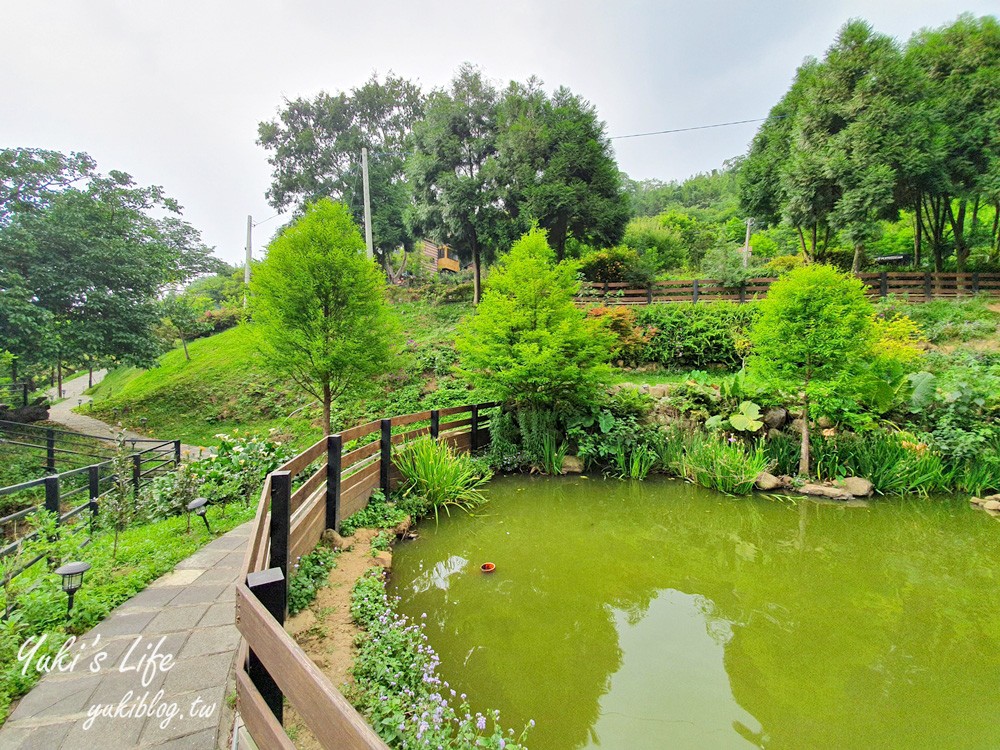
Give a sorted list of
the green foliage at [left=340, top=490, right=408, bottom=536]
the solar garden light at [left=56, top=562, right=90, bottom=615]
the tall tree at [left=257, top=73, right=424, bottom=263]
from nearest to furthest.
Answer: the solar garden light at [left=56, top=562, right=90, bottom=615]
the green foliage at [left=340, top=490, right=408, bottom=536]
the tall tree at [left=257, top=73, right=424, bottom=263]

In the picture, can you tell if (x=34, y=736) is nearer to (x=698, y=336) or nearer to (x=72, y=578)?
(x=72, y=578)

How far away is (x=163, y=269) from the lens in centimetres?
1410

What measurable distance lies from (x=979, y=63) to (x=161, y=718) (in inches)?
852

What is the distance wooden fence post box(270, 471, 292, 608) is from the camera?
9.73 ft

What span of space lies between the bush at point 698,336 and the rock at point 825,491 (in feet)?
17.9

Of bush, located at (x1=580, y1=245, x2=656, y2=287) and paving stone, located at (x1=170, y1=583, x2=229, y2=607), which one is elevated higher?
bush, located at (x1=580, y1=245, x2=656, y2=287)

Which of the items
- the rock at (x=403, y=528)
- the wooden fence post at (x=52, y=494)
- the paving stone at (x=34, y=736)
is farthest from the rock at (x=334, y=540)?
the paving stone at (x=34, y=736)

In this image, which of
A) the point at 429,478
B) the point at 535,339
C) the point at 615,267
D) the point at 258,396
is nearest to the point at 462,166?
the point at 615,267

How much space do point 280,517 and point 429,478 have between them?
3.32 m

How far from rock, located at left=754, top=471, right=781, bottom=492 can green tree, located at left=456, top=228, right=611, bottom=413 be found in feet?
9.81

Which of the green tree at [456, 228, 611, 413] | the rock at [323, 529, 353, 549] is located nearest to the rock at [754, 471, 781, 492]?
the green tree at [456, 228, 611, 413]

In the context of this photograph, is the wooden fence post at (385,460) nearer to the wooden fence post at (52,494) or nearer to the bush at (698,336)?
the wooden fence post at (52,494)

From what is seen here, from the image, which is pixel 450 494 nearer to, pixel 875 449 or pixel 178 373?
pixel 875 449

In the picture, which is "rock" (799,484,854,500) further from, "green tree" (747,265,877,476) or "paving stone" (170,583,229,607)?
"paving stone" (170,583,229,607)
